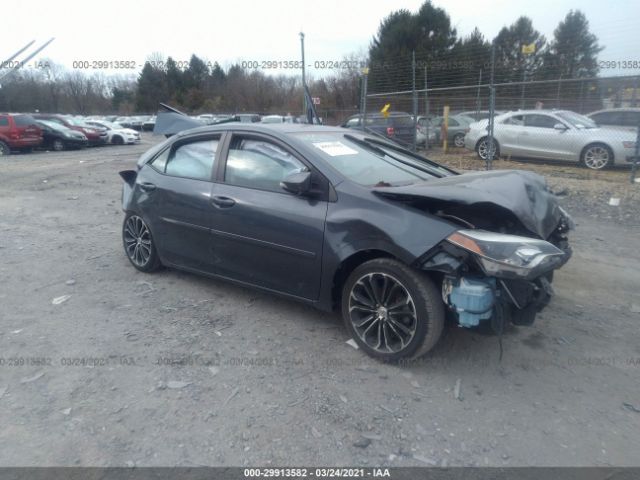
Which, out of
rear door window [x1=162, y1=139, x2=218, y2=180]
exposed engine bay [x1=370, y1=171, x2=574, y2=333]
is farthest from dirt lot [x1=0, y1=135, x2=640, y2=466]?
rear door window [x1=162, y1=139, x2=218, y2=180]

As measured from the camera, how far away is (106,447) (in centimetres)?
260

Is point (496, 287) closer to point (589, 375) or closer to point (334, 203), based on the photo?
point (589, 375)

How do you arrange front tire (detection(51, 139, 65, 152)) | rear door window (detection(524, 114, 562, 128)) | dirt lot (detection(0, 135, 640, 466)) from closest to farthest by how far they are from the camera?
1. dirt lot (detection(0, 135, 640, 466))
2. rear door window (detection(524, 114, 562, 128))
3. front tire (detection(51, 139, 65, 152))

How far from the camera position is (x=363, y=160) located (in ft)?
13.4

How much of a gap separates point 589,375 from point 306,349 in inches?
75.4

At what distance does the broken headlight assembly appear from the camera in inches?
115

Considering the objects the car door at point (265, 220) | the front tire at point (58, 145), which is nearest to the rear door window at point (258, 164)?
the car door at point (265, 220)

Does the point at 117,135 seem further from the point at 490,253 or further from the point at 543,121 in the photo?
the point at 490,253

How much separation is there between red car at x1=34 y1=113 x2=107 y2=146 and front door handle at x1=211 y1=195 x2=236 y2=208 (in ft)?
73.9

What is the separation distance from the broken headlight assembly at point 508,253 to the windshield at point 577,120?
10.3 meters

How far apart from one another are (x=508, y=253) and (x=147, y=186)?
3.50 m

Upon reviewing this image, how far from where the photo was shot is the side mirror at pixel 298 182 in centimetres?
357

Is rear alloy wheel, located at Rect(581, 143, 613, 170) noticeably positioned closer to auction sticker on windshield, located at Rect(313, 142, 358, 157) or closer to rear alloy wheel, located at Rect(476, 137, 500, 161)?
rear alloy wheel, located at Rect(476, 137, 500, 161)

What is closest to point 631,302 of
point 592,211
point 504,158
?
point 592,211
